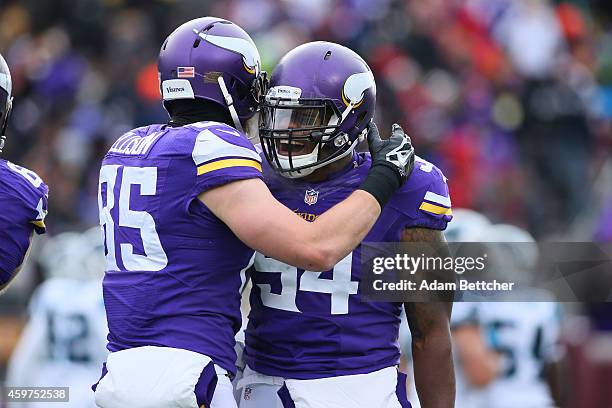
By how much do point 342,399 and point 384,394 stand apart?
6.2 inches

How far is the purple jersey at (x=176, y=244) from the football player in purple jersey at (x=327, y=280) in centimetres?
27

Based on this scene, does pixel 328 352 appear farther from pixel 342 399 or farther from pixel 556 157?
pixel 556 157

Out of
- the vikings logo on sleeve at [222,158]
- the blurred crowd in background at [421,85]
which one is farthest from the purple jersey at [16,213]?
the blurred crowd in background at [421,85]

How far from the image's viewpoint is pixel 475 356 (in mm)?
6234

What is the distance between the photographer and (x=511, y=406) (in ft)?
20.7

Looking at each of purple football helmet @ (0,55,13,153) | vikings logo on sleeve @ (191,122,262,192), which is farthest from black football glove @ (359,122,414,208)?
purple football helmet @ (0,55,13,153)

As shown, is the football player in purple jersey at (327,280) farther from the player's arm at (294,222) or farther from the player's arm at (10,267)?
the player's arm at (10,267)

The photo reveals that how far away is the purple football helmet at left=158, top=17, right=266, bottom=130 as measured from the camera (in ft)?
12.6

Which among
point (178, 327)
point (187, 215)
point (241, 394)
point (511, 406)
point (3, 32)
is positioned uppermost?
point (3, 32)

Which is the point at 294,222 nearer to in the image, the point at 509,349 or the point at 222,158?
the point at 222,158

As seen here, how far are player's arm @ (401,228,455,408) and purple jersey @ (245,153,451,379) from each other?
55 mm

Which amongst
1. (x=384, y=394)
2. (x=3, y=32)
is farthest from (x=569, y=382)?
(x=3, y=32)

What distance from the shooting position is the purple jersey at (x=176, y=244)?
362 cm

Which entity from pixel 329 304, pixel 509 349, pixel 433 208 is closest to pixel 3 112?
pixel 329 304
